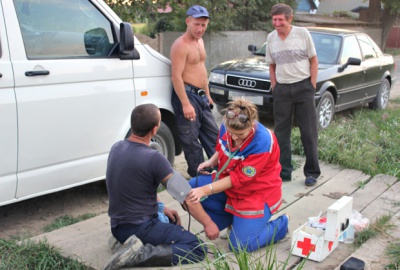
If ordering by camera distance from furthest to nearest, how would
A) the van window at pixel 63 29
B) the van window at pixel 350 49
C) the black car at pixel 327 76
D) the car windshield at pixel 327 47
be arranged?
the van window at pixel 350 49
the car windshield at pixel 327 47
the black car at pixel 327 76
the van window at pixel 63 29

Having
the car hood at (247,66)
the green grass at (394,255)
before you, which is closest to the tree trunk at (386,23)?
the car hood at (247,66)

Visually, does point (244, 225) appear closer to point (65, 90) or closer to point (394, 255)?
point (394, 255)

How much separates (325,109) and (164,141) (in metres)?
4.06

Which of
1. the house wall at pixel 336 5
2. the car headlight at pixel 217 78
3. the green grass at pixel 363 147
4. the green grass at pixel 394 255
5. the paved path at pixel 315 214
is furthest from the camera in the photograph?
the house wall at pixel 336 5

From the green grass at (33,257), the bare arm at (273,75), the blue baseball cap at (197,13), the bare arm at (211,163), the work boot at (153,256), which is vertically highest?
the blue baseball cap at (197,13)

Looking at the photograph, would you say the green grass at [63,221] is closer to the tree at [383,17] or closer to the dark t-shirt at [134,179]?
the dark t-shirt at [134,179]

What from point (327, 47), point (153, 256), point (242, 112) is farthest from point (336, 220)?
point (327, 47)

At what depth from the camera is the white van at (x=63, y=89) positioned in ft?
13.0

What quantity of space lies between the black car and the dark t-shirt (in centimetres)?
484

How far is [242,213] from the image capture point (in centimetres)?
372

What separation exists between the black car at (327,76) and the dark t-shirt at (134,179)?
484cm

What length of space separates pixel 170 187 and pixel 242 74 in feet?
17.2

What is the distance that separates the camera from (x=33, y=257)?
359cm

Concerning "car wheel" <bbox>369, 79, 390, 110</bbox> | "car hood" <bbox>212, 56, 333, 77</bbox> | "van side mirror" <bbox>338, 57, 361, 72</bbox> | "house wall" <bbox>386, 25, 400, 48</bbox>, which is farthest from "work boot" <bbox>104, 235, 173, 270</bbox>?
"house wall" <bbox>386, 25, 400, 48</bbox>
